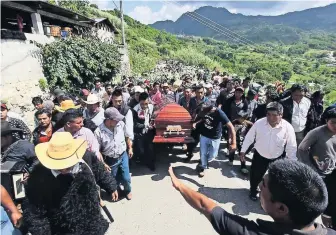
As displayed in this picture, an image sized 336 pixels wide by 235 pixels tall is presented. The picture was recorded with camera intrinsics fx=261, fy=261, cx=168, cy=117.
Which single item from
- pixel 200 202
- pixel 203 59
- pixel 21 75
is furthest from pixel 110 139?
pixel 203 59

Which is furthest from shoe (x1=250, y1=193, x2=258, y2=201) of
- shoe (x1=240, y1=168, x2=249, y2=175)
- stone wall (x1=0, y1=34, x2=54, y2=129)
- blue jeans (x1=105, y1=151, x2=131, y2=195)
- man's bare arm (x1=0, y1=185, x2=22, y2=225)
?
stone wall (x1=0, y1=34, x2=54, y2=129)

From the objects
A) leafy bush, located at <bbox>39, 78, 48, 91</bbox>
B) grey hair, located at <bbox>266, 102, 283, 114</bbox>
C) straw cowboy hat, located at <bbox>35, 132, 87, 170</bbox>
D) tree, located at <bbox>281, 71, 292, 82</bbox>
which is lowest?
tree, located at <bbox>281, 71, 292, 82</bbox>

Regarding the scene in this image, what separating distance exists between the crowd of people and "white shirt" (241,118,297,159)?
1 cm

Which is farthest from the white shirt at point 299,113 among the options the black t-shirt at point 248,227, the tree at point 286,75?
the tree at point 286,75

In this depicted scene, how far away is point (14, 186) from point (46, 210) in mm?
648

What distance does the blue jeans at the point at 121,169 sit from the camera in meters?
4.27

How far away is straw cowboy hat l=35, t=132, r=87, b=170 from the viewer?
2254 millimetres

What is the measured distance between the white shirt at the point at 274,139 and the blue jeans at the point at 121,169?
7.08 ft

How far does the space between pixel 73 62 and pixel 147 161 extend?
6.98m

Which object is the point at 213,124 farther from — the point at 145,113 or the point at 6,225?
the point at 6,225

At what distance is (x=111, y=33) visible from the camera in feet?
96.6

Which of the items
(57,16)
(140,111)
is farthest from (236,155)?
(57,16)

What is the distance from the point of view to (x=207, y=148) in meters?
5.20

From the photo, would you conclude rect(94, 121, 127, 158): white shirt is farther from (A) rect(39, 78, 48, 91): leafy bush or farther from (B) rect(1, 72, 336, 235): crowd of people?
(A) rect(39, 78, 48, 91): leafy bush
